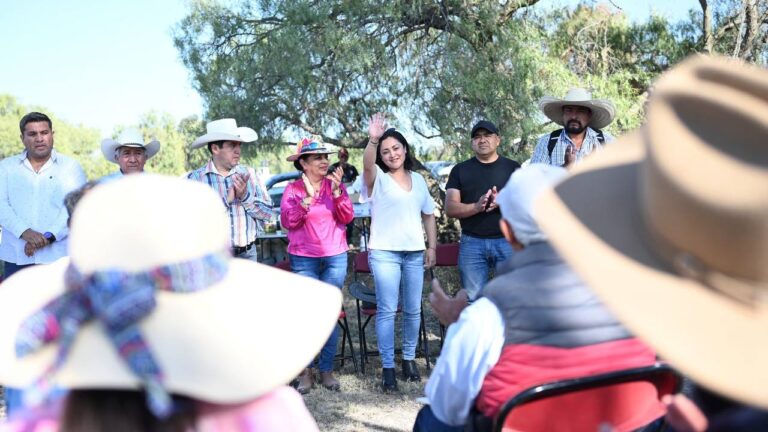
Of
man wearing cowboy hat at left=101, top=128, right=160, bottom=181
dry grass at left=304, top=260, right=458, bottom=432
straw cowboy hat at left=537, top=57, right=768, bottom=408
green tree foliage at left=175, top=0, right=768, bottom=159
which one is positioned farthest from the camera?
green tree foliage at left=175, top=0, right=768, bottom=159

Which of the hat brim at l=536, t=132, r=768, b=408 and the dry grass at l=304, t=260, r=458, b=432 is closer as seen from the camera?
the hat brim at l=536, t=132, r=768, b=408

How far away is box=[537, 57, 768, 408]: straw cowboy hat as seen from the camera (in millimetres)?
1089

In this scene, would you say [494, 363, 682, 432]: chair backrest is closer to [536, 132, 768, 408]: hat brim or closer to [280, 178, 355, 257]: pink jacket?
[536, 132, 768, 408]: hat brim

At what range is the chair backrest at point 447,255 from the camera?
20.1 feet

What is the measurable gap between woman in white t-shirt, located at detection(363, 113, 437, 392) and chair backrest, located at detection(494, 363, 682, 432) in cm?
315

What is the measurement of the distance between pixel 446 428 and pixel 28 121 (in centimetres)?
403

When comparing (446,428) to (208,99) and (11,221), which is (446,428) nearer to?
(11,221)

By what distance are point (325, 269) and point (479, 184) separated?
1373 millimetres

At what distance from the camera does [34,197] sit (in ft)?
16.1

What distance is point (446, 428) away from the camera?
2311 mm

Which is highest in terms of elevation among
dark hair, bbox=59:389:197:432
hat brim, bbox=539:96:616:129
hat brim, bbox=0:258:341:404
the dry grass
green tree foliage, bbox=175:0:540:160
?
green tree foliage, bbox=175:0:540:160

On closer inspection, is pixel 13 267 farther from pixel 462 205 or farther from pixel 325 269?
pixel 462 205

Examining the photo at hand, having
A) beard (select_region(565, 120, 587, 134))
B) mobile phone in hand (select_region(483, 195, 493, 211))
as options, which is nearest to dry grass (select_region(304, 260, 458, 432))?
mobile phone in hand (select_region(483, 195, 493, 211))

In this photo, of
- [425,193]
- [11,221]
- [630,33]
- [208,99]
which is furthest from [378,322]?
[630,33]
